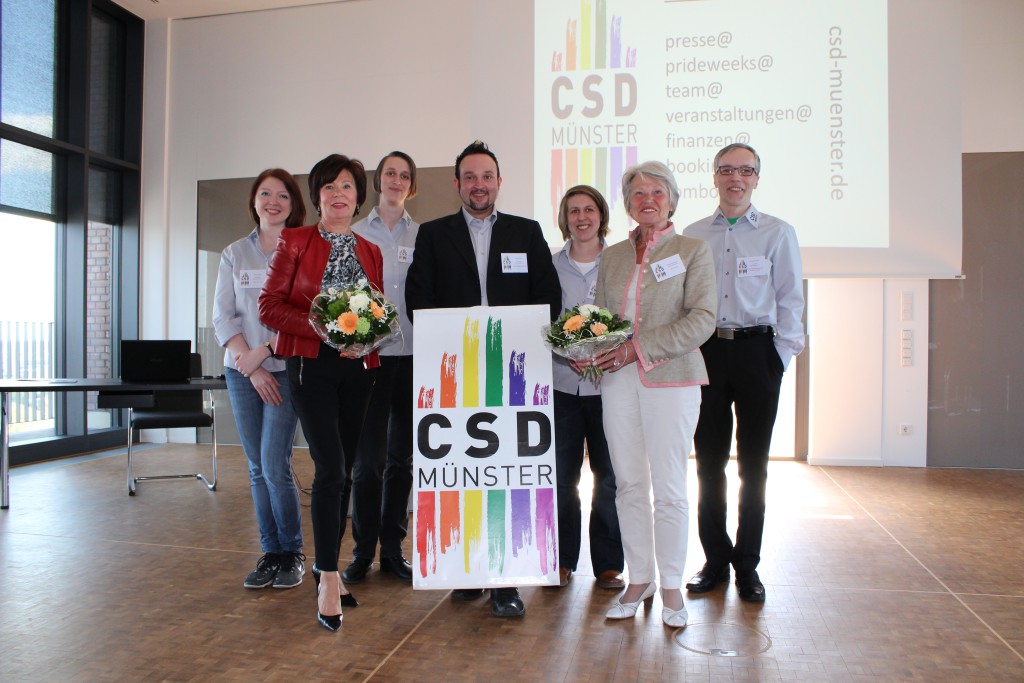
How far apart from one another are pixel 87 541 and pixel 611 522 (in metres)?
2.82

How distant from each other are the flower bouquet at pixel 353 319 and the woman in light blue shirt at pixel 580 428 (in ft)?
2.72

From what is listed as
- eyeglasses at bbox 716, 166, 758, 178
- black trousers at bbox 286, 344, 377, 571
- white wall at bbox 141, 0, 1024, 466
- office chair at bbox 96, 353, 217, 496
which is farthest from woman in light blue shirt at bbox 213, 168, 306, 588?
white wall at bbox 141, 0, 1024, 466

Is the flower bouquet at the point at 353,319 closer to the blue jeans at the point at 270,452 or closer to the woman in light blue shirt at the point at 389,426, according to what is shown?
the woman in light blue shirt at the point at 389,426

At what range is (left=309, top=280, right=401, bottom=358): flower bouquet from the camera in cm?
246

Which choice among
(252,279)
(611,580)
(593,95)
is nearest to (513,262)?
(252,279)

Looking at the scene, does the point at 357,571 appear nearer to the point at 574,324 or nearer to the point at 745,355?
the point at 574,324

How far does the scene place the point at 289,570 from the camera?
3201 millimetres

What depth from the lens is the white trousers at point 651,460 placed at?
2641 millimetres

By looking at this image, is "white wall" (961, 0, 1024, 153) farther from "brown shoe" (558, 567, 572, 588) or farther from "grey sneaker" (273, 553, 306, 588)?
"grey sneaker" (273, 553, 306, 588)

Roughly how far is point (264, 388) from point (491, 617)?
1329mm

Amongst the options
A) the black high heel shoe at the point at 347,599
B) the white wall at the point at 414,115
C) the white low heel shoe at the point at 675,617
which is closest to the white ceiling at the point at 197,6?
the white wall at the point at 414,115

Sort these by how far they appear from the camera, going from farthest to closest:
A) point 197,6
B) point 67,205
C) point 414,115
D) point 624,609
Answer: point 197,6 → point 414,115 → point 67,205 → point 624,609

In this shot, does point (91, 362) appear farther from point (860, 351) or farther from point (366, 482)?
point (860, 351)

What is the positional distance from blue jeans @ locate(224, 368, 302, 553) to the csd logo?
11.2 ft
